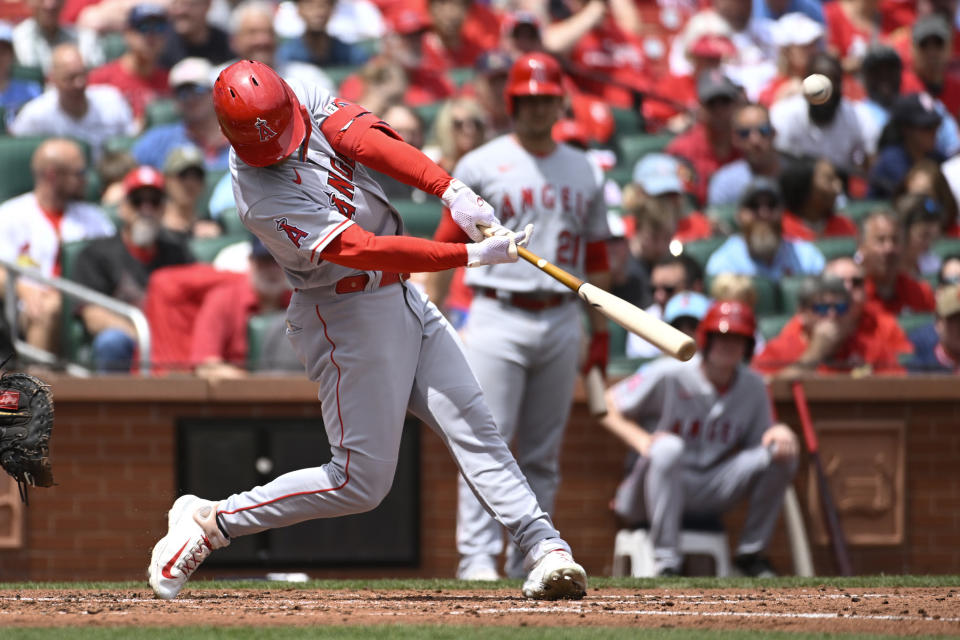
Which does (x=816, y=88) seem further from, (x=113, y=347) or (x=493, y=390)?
(x=113, y=347)

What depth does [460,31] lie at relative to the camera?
10547 millimetres

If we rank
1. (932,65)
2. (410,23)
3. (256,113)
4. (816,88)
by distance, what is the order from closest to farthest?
(256,113) < (816,88) < (410,23) < (932,65)

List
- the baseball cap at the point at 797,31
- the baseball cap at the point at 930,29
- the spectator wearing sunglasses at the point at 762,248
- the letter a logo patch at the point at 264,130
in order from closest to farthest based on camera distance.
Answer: the letter a logo patch at the point at 264,130 → the spectator wearing sunglasses at the point at 762,248 → the baseball cap at the point at 797,31 → the baseball cap at the point at 930,29

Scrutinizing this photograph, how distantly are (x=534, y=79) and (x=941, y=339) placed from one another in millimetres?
2973

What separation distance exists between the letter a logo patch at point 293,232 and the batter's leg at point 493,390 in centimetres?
184

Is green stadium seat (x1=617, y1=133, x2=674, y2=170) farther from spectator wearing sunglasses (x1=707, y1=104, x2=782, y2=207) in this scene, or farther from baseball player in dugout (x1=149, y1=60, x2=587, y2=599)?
baseball player in dugout (x1=149, y1=60, x2=587, y2=599)

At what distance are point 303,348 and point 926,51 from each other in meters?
7.44

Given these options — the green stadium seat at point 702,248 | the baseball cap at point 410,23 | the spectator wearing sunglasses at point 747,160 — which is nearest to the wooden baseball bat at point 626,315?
the green stadium seat at point 702,248

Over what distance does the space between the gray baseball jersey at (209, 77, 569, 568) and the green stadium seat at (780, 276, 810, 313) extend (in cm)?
382

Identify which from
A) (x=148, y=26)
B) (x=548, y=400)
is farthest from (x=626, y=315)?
(x=148, y=26)

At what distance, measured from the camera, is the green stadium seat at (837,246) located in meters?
8.53

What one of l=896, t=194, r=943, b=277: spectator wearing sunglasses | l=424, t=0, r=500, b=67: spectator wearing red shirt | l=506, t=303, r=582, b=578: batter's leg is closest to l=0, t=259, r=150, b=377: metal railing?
l=506, t=303, r=582, b=578: batter's leg

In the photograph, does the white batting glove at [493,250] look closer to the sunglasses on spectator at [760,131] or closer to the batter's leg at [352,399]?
the batter's leg at [352,399]

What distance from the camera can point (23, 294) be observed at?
715 centimetres
